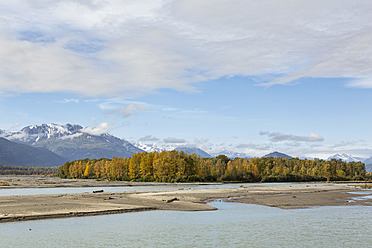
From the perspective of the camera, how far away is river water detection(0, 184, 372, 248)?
3105 cm

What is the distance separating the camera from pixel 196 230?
1444 inches

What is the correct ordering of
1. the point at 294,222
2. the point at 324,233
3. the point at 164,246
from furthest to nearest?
the point at 294,222 < the point at 324,233 < the point at 164,246

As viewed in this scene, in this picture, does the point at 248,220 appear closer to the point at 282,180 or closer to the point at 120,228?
the point at 120,228

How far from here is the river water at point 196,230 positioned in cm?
3105

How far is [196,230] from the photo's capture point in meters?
36.7

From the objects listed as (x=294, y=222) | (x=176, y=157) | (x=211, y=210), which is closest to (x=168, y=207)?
(x=211, y=210)

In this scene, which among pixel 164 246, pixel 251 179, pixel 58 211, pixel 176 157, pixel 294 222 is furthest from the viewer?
pixel 251 179

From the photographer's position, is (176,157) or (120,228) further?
(176,157)

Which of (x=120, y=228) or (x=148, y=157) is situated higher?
(x=148, y=157)

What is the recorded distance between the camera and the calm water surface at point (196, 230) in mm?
31047

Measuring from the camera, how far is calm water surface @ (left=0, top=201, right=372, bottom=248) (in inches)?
1222

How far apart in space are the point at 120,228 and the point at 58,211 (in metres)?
12.9

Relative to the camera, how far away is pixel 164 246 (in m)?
30.0

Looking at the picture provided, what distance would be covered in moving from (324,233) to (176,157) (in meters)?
132
